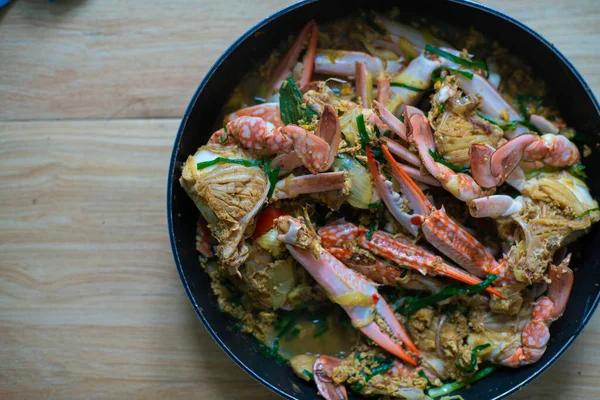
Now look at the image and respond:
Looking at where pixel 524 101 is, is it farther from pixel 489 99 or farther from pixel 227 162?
pixel 227 162

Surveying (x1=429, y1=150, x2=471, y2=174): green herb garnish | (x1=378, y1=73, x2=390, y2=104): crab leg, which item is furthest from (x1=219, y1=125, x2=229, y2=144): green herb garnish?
(x1=429, y1=150, x2=471, y2=174): green herb garnish

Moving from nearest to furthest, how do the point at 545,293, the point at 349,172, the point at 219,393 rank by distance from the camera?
the point at 349,172 → the point at 545,293 → the point at 219,393

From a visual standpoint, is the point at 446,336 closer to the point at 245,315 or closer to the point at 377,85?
the point at 245,315

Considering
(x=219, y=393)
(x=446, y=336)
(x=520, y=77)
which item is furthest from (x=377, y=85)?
(x=219, y=393)

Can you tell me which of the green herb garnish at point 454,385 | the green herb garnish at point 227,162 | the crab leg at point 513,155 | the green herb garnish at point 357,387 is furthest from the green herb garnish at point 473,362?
the green herb garnish at point 227,162

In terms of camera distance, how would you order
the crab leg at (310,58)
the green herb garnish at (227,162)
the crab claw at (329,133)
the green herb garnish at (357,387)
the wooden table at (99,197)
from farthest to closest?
the wooden table at (99,197)
the crab leg at (310,58)
the green herb garnish at (357,387)
the green herb garnish at (227,162)
the crab claw at (329,133)

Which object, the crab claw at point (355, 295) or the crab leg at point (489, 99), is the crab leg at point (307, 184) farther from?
the crab leg at point (489, 99)
